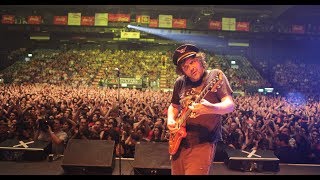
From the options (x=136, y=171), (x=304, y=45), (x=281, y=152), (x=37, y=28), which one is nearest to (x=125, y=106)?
(x=136, y=171)

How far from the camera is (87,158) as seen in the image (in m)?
5.36

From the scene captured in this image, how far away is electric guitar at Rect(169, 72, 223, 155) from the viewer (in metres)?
2.47

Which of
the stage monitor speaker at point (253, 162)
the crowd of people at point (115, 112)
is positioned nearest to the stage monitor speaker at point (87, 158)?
the crowd of people at point (115, 112)

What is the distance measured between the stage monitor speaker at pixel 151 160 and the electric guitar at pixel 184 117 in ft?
8.83

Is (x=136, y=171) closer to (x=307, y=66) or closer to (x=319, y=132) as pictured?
(x=319, y=132)

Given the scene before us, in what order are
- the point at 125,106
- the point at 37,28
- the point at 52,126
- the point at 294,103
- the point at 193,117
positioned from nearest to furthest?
the point at 193,117 → the point at 52,126 → the point at 125,106 → the point at 294,103 → the point at 37,28

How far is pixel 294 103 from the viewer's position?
8.83 metres

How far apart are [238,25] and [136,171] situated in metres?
9.13

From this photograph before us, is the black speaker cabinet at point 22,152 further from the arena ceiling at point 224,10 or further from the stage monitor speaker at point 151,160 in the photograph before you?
the arena ceiling at point 224,10

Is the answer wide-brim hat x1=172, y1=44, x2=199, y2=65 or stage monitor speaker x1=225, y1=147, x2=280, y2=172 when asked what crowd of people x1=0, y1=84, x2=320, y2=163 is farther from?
wide-brim hat x1=172, y1=44, x2=199, y2=65

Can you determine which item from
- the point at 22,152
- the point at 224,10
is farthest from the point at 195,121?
the point at 224,10

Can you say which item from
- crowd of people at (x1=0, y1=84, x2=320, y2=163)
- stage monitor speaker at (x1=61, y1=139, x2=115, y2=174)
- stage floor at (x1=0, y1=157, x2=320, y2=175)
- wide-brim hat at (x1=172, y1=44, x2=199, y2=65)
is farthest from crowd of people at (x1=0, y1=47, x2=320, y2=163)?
wide-brim hat at (x1=172, y1=44, x2=199, y2=65)

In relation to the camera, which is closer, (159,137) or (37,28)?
(159,137)

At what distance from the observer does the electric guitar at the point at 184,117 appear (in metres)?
2.47
